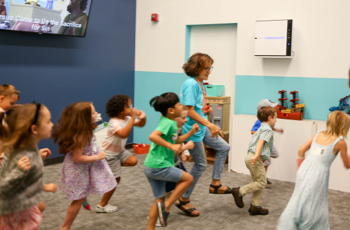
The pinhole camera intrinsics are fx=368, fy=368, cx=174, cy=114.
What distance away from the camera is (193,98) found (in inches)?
125

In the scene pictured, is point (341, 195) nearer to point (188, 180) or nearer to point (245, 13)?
point (188, 180)

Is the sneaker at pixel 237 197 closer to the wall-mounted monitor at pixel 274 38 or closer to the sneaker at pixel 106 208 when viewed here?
the sneaker at pixel 106 208

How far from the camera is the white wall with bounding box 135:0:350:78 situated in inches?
177

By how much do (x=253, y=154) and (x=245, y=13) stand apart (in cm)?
244

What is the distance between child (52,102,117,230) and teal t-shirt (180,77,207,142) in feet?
2.75

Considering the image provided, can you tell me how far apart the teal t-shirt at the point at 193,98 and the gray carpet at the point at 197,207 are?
0.73m

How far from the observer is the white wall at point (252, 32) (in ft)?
14.7

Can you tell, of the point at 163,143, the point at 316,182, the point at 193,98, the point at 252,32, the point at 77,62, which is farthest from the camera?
the point at 77,62

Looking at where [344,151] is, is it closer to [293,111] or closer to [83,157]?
[83,157]

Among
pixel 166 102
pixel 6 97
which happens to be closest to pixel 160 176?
pixel 166 102

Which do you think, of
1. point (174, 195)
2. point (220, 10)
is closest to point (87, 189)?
point (174, 195)

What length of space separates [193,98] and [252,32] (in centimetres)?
228

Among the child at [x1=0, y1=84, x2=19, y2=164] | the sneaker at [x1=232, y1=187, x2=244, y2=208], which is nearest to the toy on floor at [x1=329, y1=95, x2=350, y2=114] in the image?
the sneaker at [x1=232, y1=187, x2=244, y2=208]

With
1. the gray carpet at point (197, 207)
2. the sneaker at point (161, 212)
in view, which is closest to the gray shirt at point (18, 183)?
the sneaker at point (161, 212)
